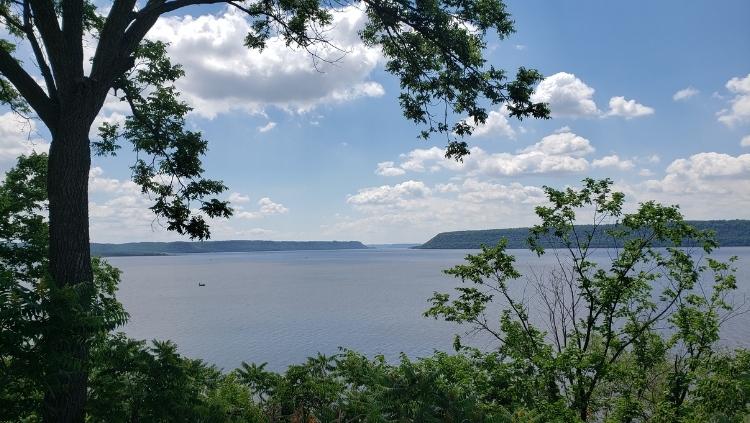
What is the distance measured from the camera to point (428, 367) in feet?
38.3

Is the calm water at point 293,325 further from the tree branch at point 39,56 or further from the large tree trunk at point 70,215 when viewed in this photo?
the tree branch at point 39,56

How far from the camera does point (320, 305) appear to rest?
77312 mm

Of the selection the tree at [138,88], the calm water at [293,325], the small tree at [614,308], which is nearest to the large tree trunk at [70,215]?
the tree at [138,88]

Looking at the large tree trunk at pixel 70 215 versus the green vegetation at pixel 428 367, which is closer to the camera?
the green vegetation at pixel 428 367

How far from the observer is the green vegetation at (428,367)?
5090 mm

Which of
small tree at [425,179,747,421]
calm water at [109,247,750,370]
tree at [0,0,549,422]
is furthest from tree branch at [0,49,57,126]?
calm water at [109,247,750,370]

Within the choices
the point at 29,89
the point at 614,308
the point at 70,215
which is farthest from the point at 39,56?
the point at 614,308

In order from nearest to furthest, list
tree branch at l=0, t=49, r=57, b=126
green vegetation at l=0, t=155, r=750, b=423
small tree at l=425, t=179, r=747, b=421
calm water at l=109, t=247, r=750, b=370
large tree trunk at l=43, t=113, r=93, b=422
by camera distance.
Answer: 1. green vegetation at l=0, t=155, r=750, b=423
2. large tree trunk at l=43, t=113, r=93, b=422
3. tree branch at l=0, t=49, r=57, b=126
4. small tree at l=425, t=179, r=747, b=421
5. calm water at l=109, t=247, r=750, b=370

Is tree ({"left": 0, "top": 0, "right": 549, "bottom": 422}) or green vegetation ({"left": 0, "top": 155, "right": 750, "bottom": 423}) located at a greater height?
tree ({"left": 0, "top": 0, "right": 549, "bottom": 422})

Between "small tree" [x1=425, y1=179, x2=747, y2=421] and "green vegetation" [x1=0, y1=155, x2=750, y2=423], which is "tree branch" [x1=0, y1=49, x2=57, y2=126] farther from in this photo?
"small tree" [x1=425, y1=179, x2=747, y2=421]

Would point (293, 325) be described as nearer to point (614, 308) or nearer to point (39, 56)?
point (614, 308)

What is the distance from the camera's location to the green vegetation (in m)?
5.09

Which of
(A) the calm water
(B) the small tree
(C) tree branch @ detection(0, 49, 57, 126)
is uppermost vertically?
(C) tree branch @ detection(0, 49, 57, 126)

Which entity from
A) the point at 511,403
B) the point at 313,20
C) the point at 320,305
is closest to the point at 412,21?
the point at 313,20
